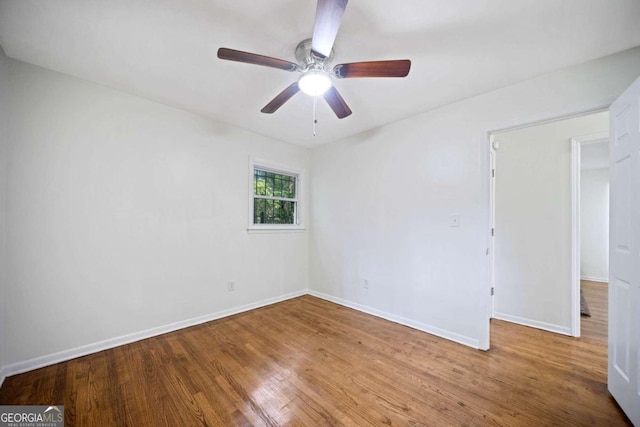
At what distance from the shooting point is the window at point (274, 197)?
3512mm

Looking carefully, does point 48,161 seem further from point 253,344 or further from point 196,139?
point 253,344

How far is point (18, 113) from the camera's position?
1.90 metres

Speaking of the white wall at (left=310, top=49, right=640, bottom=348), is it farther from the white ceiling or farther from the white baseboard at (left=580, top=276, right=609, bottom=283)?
the white baseboard at (left=580, top=276, right=609, bottom=283)

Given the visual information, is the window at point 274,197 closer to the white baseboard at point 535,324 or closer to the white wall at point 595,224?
the white baseboard at point 535,324

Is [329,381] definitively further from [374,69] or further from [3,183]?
[3,183]

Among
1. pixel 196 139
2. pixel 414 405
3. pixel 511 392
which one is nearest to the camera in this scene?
pixel 414 405

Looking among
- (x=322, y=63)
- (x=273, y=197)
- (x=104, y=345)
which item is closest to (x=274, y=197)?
(x=273, y=197)

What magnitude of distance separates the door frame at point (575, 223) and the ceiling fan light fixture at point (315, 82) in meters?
2.83


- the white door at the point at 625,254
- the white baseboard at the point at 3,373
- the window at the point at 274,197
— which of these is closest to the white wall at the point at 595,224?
the white door at the point at 625,254

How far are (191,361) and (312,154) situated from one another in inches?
126

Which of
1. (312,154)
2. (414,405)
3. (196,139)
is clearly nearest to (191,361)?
(414,405)

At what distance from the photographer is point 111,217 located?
2.30 meters

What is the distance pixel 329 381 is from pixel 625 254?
2.12m

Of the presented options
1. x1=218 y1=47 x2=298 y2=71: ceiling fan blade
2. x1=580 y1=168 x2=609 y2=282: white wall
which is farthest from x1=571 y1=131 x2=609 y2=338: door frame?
x1=580 y1=168 x2=609 y2=282: white wall
